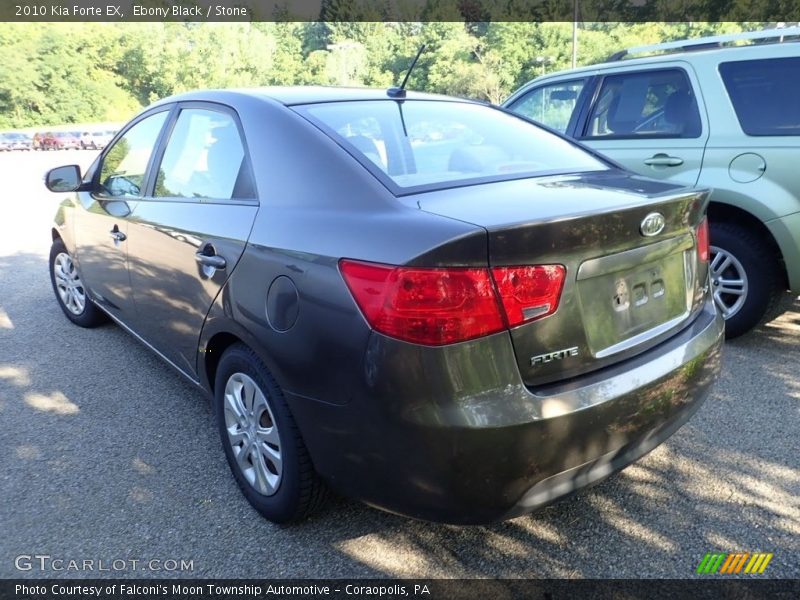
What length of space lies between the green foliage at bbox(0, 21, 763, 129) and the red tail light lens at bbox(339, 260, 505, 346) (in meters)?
54.6

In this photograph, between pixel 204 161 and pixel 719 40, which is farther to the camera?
pixel 719 40

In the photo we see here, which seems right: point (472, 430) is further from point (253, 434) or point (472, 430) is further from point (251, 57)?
point (251, 57)

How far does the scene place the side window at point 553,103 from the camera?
504 centimetres

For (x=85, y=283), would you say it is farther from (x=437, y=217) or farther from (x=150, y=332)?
(x=437, y=217)

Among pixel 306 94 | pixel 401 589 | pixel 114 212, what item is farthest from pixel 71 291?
pixel 401 589

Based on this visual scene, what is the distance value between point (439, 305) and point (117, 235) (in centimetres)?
251

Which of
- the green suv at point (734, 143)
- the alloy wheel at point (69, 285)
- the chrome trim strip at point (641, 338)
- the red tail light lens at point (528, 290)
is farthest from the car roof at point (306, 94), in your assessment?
the alloy wheel at point (69, 285)

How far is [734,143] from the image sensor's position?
12.8ft

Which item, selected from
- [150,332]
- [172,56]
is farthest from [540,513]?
[172,56]

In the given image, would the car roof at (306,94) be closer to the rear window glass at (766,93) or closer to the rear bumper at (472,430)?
the rear bumper at (472,430)

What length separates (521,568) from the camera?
2.20 metres

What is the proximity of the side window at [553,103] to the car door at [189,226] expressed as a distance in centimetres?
299

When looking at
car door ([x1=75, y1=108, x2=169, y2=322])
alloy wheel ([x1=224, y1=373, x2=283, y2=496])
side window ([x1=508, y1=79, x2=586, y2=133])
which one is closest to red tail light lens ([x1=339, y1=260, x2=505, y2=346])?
alloy wheel ([x1=224, y1=373, x2=283, y2=496])

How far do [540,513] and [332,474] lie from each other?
3.08ft
